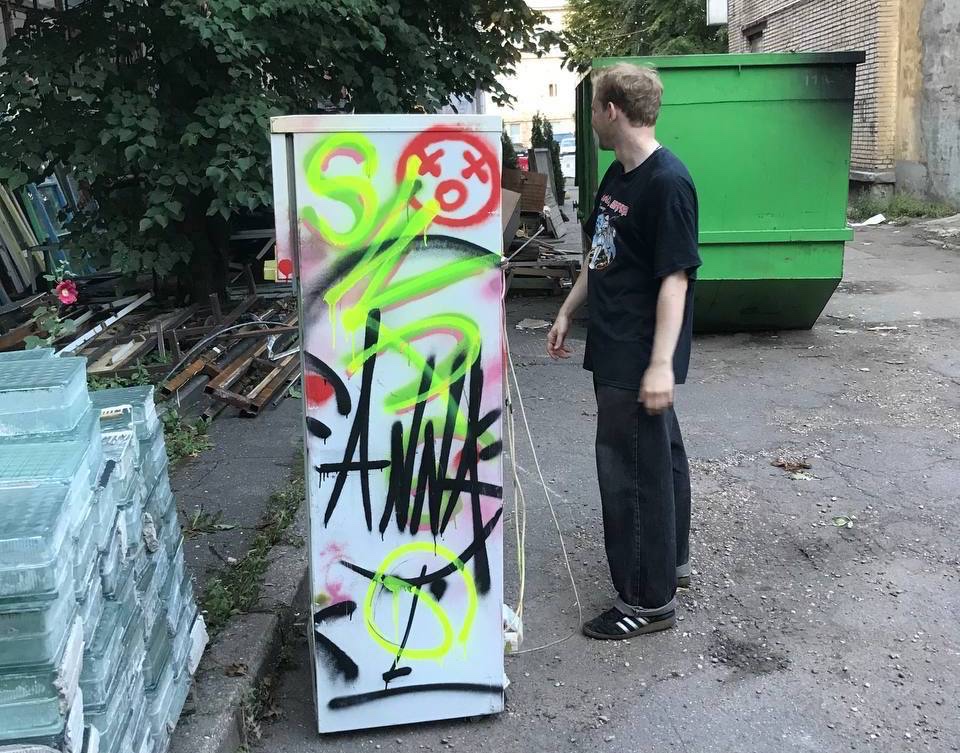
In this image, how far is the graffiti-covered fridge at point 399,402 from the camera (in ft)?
7.69

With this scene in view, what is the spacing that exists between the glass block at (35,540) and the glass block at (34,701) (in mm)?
143

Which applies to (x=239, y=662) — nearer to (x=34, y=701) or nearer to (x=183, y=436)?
(x=34, y=701)

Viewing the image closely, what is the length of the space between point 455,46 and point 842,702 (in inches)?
229

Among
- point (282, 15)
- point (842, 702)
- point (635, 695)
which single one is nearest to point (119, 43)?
point (282, 15)

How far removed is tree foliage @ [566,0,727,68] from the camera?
25.5 metres

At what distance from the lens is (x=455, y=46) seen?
7145 mm

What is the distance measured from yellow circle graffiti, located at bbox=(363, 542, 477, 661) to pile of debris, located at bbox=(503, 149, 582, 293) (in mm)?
5026

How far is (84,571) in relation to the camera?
1.84 metres

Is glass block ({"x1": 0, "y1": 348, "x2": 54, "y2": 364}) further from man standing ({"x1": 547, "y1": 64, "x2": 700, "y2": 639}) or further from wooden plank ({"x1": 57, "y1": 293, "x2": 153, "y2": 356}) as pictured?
wooden plank ({"x1": 57, "y1": 293, "x2": 153, "y2": 356})

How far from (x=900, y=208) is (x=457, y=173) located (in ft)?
48.4

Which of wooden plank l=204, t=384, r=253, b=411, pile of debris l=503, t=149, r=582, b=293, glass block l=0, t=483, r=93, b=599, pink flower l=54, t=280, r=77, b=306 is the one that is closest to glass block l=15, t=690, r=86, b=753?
glass block l=0, t=483, r=93, b=599

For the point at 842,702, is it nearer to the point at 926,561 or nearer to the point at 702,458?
the point at 926,561

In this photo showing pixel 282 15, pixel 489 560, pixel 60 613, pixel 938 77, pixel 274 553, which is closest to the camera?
pixel 60 613

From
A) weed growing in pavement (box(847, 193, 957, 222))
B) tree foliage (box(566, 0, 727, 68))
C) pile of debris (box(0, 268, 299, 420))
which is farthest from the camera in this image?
tree foliage (box(566, 0, 727, 68))
